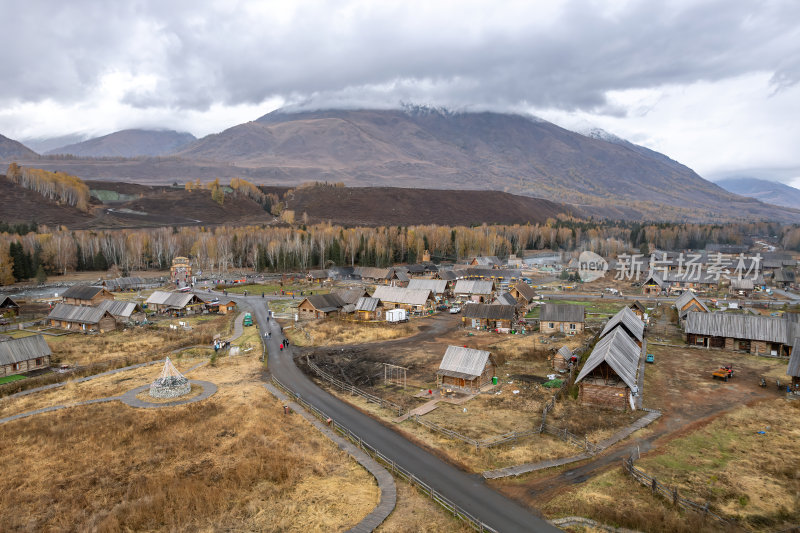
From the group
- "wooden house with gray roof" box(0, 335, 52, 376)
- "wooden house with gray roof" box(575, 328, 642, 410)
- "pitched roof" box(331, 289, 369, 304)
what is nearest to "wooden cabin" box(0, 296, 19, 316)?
"wooden house with gray roof" box(0, 335, 52, 376)

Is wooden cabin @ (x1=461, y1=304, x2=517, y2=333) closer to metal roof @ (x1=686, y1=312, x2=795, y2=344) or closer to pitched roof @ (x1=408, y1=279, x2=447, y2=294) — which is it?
pitched roof @ (x1=408, y1=279, x2=447, y2=294)

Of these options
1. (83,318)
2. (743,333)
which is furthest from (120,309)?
(743,333)

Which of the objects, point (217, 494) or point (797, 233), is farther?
point (797, 233)

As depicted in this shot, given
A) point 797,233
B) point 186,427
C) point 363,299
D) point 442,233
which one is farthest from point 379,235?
point 797,233

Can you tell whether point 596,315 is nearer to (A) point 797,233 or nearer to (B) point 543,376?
(B) point 543,376

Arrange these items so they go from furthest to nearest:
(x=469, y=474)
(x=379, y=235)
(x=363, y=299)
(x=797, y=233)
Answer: (x=797, y=233) → (x=379, y=235) → (x=363, y=299) → (x=469, y=474)
